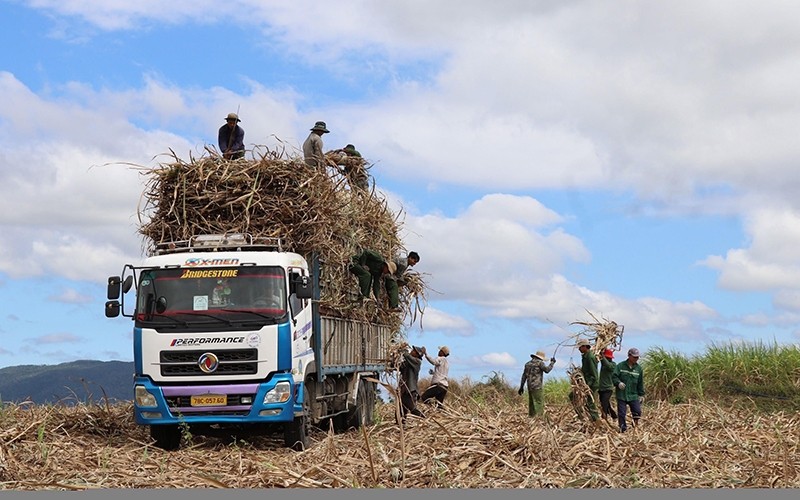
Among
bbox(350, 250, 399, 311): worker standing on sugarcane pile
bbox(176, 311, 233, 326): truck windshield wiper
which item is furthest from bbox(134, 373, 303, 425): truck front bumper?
bbox(350, 250, 399, 311): worker standing on sugarcane pile

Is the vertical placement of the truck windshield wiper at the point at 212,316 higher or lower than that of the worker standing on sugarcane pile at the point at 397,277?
lower

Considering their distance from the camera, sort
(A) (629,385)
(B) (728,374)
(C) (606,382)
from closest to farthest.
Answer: (A) (629,385)
(C) (606,382)
(B) (728,374)

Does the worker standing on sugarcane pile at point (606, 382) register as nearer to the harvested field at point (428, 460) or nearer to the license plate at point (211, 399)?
the harvested field at point (428, 460)

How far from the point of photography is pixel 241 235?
63.3 feet

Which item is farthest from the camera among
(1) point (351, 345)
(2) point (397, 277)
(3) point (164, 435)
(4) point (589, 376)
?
(2) point (397, 277)

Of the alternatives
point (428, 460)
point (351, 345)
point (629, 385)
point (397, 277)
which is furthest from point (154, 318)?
point (629, 385)

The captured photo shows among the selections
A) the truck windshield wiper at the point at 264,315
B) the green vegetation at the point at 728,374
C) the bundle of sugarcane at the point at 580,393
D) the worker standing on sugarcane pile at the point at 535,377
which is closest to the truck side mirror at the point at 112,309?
the truck windshield wiper at the point at 264,315

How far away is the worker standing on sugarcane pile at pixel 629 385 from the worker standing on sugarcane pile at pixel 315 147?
24.7 feet

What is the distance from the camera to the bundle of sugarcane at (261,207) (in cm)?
2009

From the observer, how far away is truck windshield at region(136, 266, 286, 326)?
719 inches

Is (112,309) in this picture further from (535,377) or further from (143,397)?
(535,377)

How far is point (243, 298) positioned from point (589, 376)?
7833 millimetres

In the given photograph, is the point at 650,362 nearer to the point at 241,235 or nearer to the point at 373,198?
the point at 373,198

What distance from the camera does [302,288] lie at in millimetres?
18219
